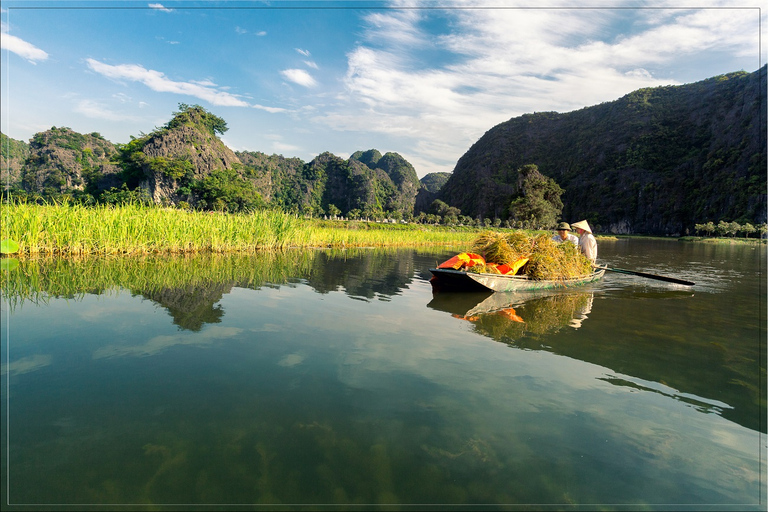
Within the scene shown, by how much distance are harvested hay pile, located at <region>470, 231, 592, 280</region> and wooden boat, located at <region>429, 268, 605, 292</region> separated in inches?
7.6

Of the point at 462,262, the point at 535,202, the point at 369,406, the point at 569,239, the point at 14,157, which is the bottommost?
the point at 369,406

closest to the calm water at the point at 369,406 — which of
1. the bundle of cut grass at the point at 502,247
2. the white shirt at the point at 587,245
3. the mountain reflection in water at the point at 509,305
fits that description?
the mountain reflection in water at the point at 509,305

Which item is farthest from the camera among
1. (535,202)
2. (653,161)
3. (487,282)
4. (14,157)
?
(14,157)

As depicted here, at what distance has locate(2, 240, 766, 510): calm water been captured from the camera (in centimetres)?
242

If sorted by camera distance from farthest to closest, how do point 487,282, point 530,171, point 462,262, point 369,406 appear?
point 530,171 → point 462,262 → point 487,282 → point 369,406

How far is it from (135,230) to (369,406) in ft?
41.0

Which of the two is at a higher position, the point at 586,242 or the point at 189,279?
the point at 586,242

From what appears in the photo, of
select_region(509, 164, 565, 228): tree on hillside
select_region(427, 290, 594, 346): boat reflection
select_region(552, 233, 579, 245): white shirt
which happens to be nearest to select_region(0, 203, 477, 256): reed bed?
select_region(427, 290, 594, 346): boat reflection

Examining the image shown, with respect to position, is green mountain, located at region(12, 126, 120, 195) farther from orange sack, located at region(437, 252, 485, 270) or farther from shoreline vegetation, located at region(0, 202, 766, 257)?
orange sack, located at region(437, 252, 485, 270)

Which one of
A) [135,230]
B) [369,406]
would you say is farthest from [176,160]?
[369,406]

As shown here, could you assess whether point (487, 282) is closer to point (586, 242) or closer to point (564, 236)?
point (564, 236)

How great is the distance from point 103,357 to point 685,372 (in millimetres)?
6596

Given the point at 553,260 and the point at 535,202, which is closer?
the point at 553,260

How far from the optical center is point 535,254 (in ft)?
32.0
